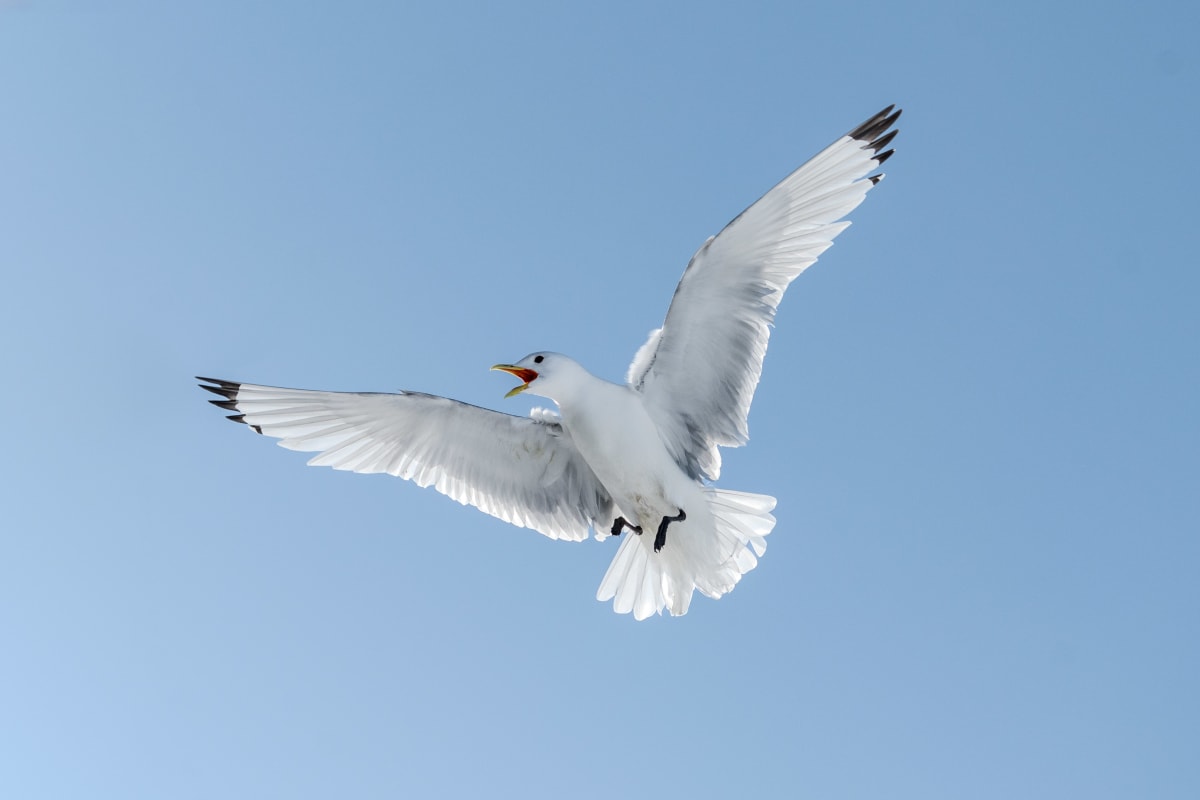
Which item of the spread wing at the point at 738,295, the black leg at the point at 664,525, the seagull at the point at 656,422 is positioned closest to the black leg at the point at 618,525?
the seagull at the point at 656,422

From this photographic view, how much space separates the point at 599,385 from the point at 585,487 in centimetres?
111

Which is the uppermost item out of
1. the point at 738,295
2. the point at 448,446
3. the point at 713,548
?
the point at 738,295

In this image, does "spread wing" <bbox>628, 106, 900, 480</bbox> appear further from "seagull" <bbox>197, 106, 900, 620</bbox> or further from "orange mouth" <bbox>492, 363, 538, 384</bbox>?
"orange mouth" <bbox>492, 363, 538, 384</bbox>

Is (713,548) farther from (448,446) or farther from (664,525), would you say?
(448,446)

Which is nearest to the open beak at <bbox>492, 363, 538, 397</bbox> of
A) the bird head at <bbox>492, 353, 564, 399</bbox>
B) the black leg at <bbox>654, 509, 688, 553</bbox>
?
the bird head at <bbox>492, 353, 564, 399</bbox>

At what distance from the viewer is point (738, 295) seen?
9.63 m

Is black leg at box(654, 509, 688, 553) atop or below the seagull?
below

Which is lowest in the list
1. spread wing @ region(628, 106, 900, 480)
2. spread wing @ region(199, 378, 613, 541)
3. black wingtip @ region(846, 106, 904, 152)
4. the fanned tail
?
the fanned tail

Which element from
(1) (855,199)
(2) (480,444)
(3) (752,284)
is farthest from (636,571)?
(1) (855,199)

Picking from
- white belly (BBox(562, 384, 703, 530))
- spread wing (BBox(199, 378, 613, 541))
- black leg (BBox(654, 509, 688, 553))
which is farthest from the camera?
spread wing (BBox(199, 378, 613, 541))

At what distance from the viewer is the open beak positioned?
9.51 metres

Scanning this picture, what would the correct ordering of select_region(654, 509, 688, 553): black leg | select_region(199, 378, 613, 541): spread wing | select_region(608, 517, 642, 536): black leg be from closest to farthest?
select_region(654, 509, 688, 553): black leg, select_region(199, 378, 613, 541): spread wing, select_region(608, 517, 642, 536): black leg

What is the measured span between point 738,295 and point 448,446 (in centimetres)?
211

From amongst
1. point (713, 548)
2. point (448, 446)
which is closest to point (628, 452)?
point (713, 548)
